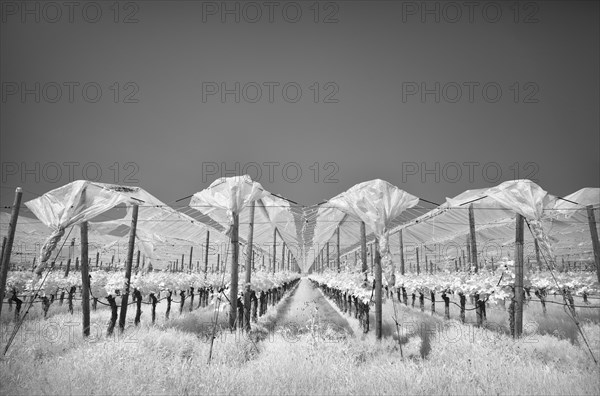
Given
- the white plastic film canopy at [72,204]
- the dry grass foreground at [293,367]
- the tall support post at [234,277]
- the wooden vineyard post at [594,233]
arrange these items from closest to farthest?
the dry grass foreground at [293,367] < the white plastic film canopy at [72,204] < the tall support post at [234,277] < the wooden vineyard post at [594,233]

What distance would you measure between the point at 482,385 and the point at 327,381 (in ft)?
6.76

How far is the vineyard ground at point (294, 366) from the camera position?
4.23 meters

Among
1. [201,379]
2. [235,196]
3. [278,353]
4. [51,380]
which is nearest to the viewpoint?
[51,380]

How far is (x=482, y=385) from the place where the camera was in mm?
4488

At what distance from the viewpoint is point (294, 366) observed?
200 inches

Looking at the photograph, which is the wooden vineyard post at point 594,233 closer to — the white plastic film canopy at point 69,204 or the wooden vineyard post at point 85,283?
the white plastic film canopy at point 69,204

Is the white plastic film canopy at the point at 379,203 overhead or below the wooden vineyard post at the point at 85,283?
overhead

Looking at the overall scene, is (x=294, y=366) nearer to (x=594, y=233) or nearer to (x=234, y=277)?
(x=234, y=277)

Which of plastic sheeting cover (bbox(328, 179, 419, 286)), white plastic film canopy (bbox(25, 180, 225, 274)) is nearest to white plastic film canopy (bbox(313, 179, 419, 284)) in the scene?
plastic sheeting cover (bbox(328, 179, 419, 286))

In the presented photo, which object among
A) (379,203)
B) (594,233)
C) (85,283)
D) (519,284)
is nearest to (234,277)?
(85,283)

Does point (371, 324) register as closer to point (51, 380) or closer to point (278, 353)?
point (278, 353)

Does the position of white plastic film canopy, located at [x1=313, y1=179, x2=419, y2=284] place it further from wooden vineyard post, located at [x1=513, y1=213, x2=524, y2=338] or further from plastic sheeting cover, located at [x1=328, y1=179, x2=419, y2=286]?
wooden vineyard post, located at [x1=513, y1=213, x2=524, y2=338]

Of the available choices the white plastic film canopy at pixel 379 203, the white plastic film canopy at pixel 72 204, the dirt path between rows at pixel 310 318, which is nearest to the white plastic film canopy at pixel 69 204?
the white plastic film canopy at pixel 72 204

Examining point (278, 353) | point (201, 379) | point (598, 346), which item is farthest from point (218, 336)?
point (598, 346)
